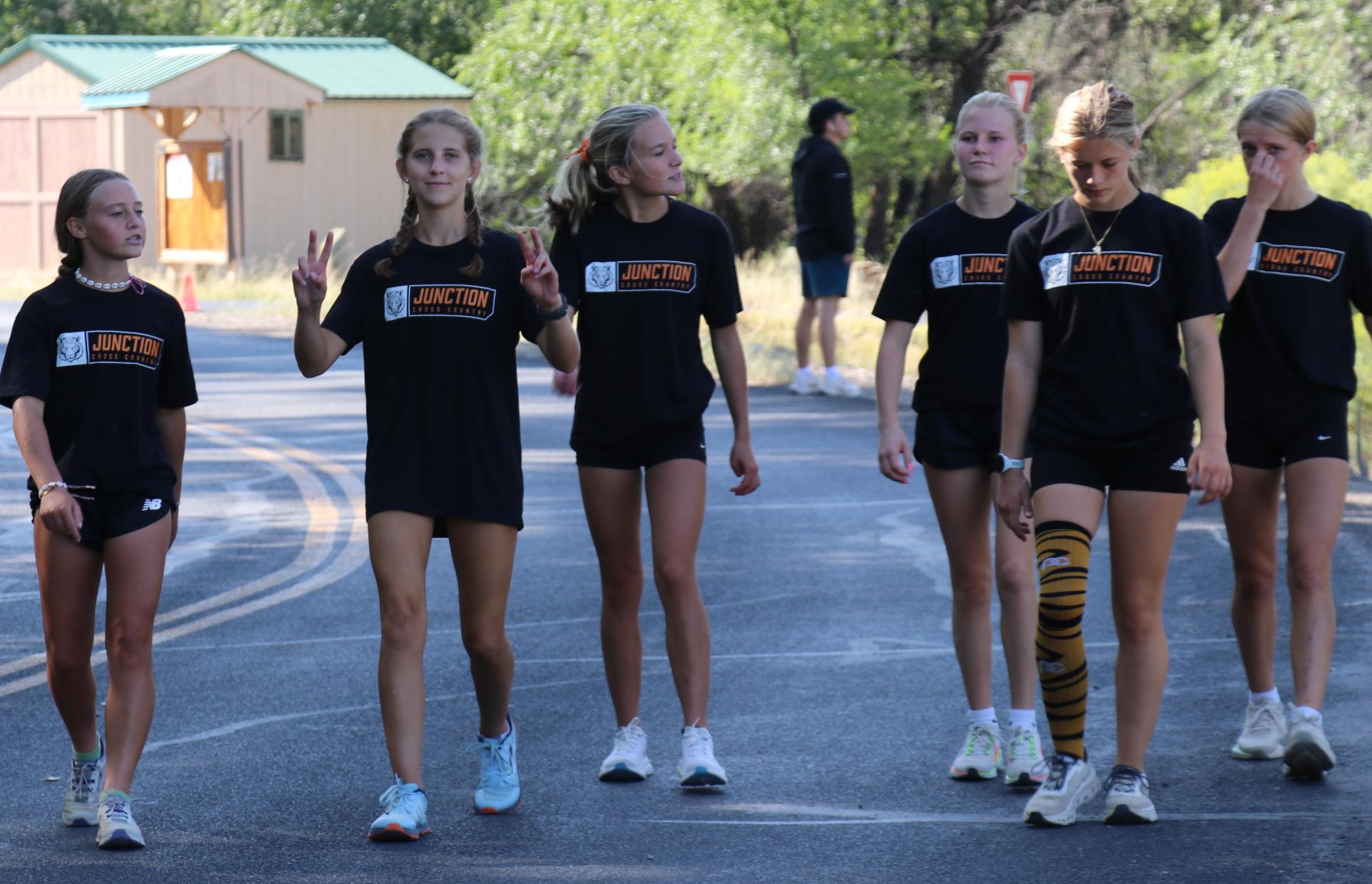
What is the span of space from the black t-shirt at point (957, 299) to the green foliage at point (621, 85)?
21.4 m

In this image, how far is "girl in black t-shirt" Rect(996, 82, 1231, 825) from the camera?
17.7 ft

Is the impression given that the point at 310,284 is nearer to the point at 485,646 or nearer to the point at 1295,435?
the point at 485,646

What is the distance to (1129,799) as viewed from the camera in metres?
5.40

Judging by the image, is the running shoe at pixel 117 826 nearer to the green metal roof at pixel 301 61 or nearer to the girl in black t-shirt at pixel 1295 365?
the girl in black t-shirt at pixel 1295 365

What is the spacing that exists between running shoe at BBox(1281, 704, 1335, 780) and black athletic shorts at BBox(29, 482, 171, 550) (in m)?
3.26

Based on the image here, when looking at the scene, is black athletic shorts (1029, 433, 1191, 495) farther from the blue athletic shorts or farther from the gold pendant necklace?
the blue athletic shorts

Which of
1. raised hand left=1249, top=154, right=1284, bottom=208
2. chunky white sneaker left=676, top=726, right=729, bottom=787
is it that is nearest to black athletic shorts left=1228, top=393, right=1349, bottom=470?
raised hand left=1249, top=154, right=1284, bottom=208

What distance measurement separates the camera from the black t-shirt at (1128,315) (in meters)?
5.39

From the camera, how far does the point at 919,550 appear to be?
1041 cm

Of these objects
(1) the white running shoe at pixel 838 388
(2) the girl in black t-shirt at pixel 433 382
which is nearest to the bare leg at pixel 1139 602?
(2) the girl in black t-shirt at pixel 433 382

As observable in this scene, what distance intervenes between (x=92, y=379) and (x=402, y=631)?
106 cm

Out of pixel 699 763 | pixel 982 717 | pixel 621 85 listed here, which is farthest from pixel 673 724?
pixel 621 85

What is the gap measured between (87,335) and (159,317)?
0.21 m

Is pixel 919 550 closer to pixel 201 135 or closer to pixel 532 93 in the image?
pixel 532 93
